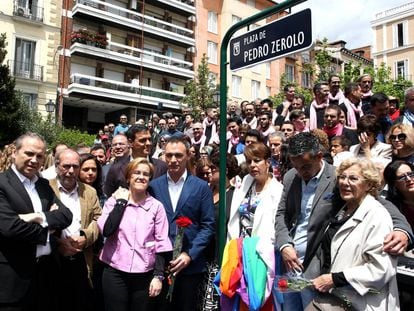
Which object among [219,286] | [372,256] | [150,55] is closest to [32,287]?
[219,286]

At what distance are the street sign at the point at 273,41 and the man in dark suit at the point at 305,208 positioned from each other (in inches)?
30.8

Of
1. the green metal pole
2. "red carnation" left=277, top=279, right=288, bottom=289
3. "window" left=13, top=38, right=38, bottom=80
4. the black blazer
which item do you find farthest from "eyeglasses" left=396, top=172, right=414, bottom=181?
"window" left=13, top=38, right=38, bottom=80

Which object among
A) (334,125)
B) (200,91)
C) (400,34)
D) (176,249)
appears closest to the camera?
(176,249)

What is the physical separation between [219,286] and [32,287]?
5.52 ft

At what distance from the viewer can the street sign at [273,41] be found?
10.5ft

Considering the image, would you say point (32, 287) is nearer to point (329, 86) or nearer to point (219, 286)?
point (219, 286)

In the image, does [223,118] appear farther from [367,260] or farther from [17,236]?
[17,236]

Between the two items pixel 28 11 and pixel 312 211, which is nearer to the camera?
pixel 312 211

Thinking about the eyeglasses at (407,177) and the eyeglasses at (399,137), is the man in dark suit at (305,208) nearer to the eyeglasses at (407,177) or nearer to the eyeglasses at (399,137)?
the eyeglasses at (407,177)

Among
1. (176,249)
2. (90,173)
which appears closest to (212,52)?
(90,173)

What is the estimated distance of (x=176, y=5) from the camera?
33.5 meters

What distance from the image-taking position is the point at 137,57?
1214 inches

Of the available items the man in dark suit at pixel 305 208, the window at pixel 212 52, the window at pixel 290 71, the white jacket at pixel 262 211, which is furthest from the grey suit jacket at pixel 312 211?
the window at pixel 290 71

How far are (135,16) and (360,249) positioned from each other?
31236 mm
